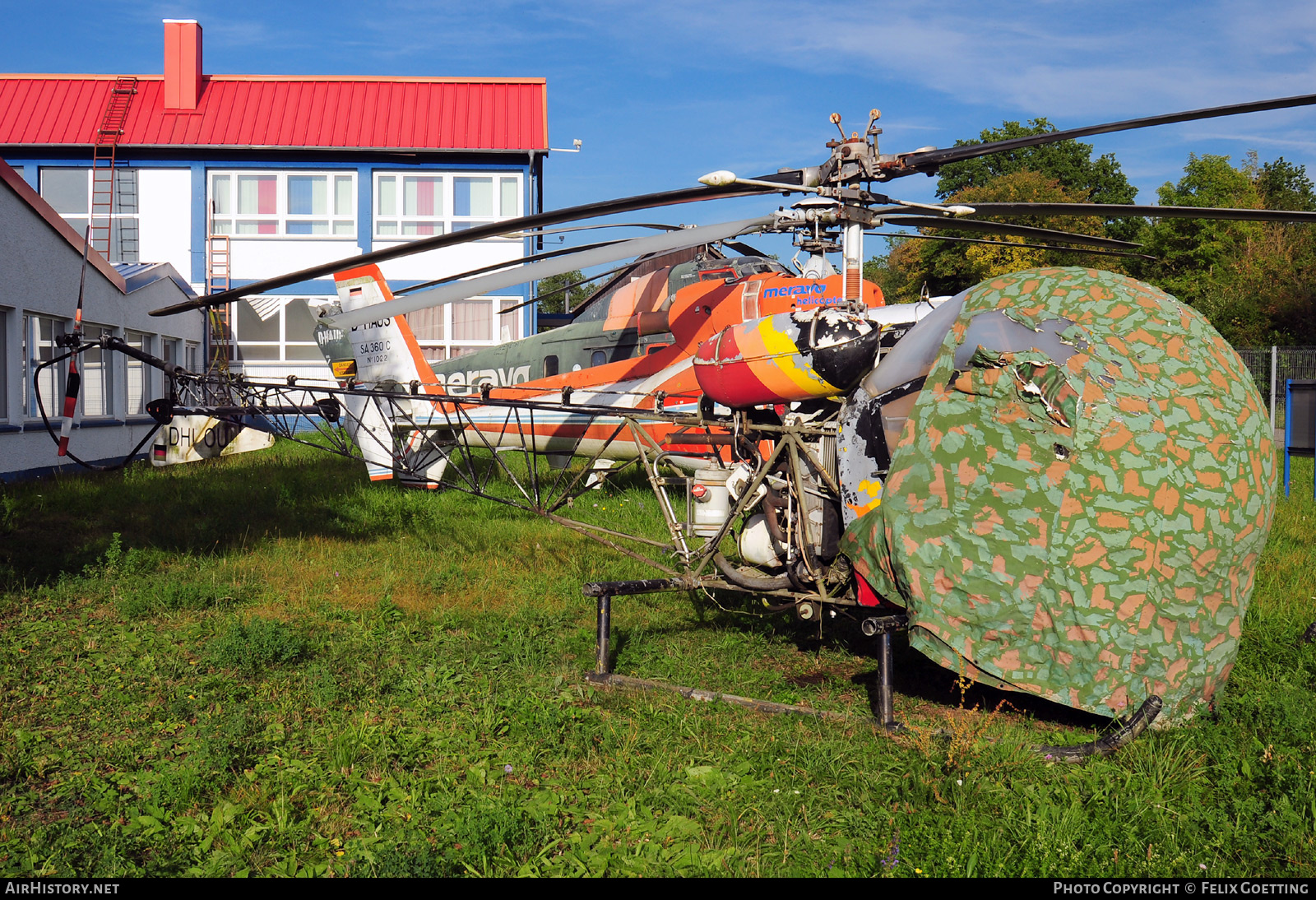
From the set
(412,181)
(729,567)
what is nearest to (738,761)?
(729,567)

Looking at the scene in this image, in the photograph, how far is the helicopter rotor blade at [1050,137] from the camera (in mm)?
4703

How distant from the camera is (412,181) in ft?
83.6

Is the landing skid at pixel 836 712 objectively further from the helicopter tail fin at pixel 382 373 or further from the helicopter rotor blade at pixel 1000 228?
the helicopter tail fin at pixel 382 373

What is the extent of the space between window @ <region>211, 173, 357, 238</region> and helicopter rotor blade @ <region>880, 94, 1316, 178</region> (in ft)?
73.1

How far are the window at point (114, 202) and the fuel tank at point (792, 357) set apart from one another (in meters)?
25.8

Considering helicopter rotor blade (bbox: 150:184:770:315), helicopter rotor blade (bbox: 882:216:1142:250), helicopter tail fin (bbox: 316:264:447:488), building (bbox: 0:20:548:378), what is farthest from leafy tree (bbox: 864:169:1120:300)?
helicopter rotor blade (bbox: 150:184:770:315)

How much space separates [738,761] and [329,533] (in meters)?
7.39

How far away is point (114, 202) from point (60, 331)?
45.7ft

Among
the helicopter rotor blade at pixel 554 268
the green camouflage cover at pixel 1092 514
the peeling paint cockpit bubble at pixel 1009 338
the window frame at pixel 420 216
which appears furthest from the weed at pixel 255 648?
the window frame at pixel 420 216

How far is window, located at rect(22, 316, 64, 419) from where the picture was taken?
1298 cm

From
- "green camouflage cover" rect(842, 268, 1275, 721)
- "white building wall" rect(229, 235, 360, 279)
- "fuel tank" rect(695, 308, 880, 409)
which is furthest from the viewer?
"white building wall" rect(229, 235, 360, 279)

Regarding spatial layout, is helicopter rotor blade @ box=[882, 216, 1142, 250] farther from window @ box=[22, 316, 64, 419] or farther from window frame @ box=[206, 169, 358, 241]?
window frame @ box=[206, 169, 358, 241]

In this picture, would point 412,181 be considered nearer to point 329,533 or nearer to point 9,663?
point 329,533

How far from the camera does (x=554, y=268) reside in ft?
23.2
